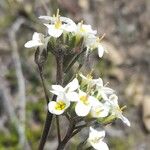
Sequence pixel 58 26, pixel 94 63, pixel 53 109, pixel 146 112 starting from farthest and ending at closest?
pixel 146 112 < pixel 94 63 < pixel 58 26 < pixel 53 109

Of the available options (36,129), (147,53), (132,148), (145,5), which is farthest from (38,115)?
(145,5)

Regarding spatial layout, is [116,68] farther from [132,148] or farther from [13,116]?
[13,116]

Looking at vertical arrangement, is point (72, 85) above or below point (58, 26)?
below

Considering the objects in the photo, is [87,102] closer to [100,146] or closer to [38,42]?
[100,146]

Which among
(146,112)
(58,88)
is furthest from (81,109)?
(146,112)

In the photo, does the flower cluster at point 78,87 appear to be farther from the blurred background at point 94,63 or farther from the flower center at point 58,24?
the blurred background at point 94,63
